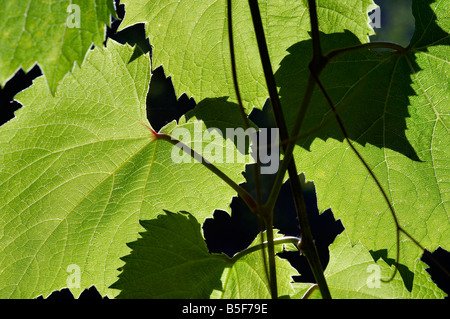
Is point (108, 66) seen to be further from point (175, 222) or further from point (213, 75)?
point (175, 222)

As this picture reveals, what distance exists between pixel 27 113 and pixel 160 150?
20cm

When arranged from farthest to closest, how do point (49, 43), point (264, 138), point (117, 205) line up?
point (117, 205) < point (264, 138) < point (49, 43)

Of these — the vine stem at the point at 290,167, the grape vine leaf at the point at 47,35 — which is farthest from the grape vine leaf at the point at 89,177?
the grape vine leaf at the point at 47,35

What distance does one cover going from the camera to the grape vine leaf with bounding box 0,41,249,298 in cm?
72

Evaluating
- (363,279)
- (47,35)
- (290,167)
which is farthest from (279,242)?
(47,35)

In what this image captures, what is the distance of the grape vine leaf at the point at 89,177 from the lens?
0.72 metres

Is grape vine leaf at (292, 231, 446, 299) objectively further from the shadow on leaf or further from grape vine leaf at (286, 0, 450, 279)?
the shadow on leaf

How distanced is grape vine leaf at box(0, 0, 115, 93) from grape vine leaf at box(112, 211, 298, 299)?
264 mm

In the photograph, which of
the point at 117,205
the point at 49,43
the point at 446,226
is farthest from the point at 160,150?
the point at 446,226

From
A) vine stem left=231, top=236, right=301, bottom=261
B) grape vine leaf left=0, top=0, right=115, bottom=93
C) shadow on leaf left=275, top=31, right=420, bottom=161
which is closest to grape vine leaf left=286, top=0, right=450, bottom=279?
shadow on leaf left=275, top=31, right=420, bottom=161

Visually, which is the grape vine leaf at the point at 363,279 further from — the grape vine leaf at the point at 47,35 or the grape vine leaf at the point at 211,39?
the grape vine leaf at the point at 47,35

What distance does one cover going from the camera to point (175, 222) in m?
0.66

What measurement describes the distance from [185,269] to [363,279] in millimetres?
298

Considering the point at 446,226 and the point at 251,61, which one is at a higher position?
the point at 251,61
